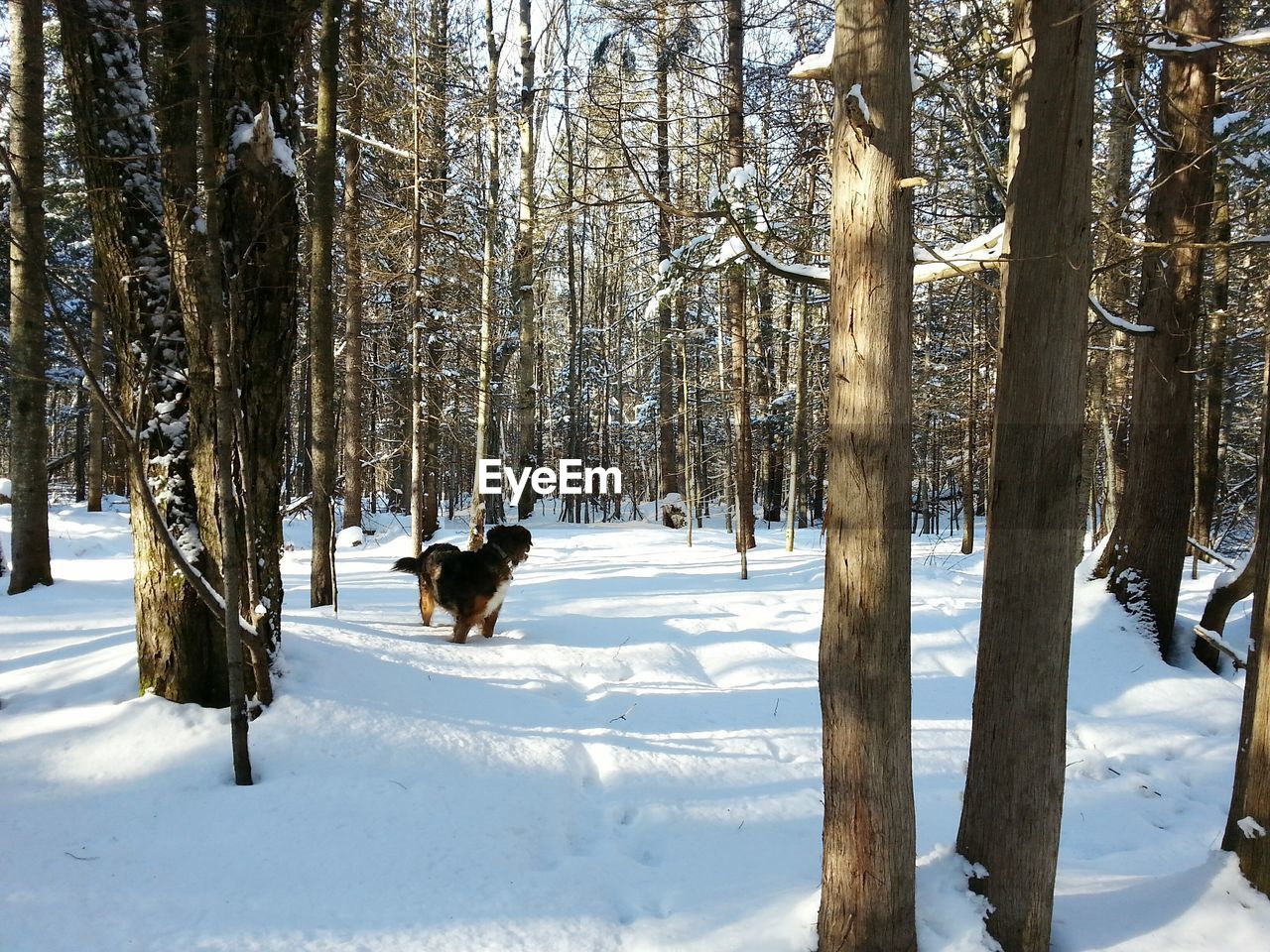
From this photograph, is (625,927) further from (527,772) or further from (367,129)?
(367,129)

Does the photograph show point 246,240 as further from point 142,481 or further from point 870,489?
point 870,489

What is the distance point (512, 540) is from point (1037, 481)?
15.6 ft

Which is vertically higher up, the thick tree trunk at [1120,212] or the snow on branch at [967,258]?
the thick tree trunk at [1120,212]

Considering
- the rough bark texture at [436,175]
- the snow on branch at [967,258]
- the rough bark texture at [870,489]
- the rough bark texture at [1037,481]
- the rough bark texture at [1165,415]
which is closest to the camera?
the rough bark texture at [870,489]

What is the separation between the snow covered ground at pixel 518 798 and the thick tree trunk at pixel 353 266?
6243 mm

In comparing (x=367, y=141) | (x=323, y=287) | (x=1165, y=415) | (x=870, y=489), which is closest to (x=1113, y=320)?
(x=870, y=489)

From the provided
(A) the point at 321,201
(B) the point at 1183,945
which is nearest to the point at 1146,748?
(B) the point at 1183,945

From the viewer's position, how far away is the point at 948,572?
10289 mm

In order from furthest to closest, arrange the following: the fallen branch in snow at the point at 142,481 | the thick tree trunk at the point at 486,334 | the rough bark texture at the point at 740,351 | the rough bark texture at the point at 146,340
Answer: the thick tree trunk at the point at 486,334 → the rough bark texture at the point at 740,351 → the rough bark texture at the point at 146,340 → the fallen branch in snow at the point at 142,481

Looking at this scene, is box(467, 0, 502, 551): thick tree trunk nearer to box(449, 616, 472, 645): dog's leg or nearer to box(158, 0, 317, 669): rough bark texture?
box(449, 616, 472, 645): dog's leg

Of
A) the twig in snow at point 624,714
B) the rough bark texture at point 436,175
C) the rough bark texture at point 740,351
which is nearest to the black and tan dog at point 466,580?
the twig in snow at point 624,714

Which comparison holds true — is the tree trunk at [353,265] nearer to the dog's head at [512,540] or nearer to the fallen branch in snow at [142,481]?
the dog's head at [512,540]

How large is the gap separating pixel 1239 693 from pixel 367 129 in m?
13.1

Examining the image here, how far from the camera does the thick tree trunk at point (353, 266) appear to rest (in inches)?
357
